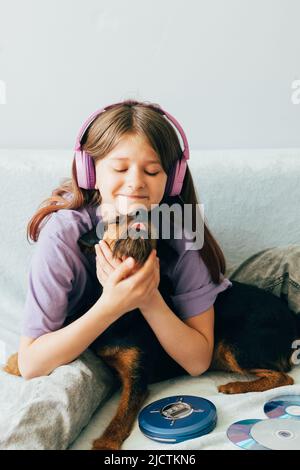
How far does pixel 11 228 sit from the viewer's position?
156 cm

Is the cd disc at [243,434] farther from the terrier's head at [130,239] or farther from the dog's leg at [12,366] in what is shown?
the dog's leg at [12,366]

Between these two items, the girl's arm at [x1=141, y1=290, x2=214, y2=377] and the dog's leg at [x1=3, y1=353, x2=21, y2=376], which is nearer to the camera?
the girl's arm at [x1=141, y1=290, x2=214, y2=377]

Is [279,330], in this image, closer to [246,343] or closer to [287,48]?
[246,343]

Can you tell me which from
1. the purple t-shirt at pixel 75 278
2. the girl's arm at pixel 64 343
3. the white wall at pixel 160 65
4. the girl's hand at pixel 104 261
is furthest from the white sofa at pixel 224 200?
the girl's hand at pixel 104 261

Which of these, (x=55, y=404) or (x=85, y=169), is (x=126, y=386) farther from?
(x=85, y=169)

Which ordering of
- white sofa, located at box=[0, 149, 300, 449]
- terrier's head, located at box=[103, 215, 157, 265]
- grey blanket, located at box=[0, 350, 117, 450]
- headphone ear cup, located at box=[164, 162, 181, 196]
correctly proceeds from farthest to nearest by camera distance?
white sofa, located at box=[0, 149, 300, 449], headphone ear cup, located at box=[164, 162, 181, 196], terrier's head, located at box=[103, 215, 157, 265], grey blanket, located at box=[0, 350, 117, 450]

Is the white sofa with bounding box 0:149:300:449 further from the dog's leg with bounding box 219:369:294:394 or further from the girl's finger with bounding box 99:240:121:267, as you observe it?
the girl's finger with bounding box 99:240:121:267

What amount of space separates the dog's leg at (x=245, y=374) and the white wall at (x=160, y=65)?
651 mm

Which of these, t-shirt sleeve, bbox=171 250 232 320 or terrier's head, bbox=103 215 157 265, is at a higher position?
terrier's head, bbox=103 215 157 265

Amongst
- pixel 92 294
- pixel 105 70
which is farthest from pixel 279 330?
pixel 105 70

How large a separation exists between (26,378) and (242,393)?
1.38 ft

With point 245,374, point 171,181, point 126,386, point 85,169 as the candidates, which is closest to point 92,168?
point 85,169

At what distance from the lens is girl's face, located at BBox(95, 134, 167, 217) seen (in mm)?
1141

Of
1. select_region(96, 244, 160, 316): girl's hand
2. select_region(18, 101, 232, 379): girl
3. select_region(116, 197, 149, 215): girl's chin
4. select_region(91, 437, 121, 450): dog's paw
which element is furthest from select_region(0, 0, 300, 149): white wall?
select_region(91, 437, 121, 450): dog's paw
